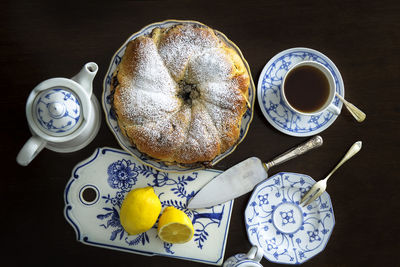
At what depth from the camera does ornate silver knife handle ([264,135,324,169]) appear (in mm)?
1277

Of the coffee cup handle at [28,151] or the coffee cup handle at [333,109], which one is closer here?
the coffee cup handle at [28,151]

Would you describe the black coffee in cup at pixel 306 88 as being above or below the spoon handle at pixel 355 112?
above

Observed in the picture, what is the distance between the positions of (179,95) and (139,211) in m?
0.41

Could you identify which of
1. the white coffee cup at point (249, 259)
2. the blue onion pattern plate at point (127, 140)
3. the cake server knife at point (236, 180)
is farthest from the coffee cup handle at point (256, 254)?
the blue onion pattern plate at point (127, 140)

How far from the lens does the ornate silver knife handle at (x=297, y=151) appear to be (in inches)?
50.3

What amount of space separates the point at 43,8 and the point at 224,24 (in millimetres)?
655

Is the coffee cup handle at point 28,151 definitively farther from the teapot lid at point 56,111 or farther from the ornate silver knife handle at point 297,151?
the ornate silver knife handle at point 297,151

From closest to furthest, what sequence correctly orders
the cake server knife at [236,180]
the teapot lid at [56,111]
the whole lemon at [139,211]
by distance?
the teapot lid at [56,111] < the whole lemon at [139,211] < the cake server knife at [236,180]

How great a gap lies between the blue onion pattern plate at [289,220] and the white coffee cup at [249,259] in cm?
10

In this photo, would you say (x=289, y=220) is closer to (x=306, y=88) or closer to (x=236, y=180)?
(x=236, y=180)

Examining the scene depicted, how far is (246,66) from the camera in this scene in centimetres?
122

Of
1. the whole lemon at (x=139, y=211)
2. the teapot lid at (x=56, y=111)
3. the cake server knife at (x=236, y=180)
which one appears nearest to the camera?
the teapot lid at (x=56, y=111)

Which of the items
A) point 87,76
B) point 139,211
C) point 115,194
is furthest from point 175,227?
point 87,76

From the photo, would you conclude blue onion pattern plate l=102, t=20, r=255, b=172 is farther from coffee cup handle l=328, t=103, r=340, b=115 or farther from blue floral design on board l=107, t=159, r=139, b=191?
coffee cup handle l=328, t=103, r=340, b=115
